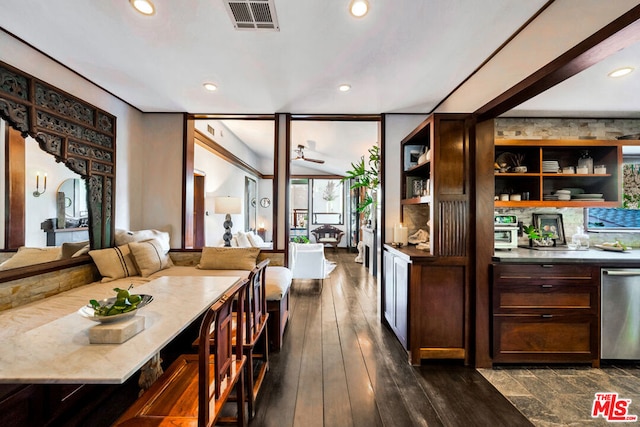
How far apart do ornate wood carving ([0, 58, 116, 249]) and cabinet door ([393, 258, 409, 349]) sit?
10.6ft

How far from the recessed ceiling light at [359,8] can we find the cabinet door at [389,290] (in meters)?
2.23

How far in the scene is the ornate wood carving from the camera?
203 cm

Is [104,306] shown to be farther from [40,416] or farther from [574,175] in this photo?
[574,175]

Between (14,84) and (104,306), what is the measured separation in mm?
2142

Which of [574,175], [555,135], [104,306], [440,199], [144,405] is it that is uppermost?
[555,135]

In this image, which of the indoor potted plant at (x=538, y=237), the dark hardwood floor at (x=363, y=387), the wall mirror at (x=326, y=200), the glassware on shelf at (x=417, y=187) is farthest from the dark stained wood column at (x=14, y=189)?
the wall mirror at (x=326, y=200)

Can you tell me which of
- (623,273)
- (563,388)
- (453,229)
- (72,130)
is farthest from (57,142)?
(623,273)

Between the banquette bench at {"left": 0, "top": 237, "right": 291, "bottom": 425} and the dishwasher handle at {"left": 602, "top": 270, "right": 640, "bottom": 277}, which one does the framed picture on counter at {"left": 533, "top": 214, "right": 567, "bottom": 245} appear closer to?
the dishwasher handle at {"left": 602, "top": 270, "right": 640, "bottom": 277}

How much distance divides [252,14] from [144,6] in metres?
→ 0.69

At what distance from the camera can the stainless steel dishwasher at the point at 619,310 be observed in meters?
2.23

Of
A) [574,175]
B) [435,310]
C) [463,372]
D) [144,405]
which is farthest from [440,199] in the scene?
[144,405]

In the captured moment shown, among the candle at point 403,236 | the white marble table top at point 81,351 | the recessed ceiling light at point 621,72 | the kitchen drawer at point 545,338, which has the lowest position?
the kitchen drawer at point 545,338

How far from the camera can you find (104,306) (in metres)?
1.23

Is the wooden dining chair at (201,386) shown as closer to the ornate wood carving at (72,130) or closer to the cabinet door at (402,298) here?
the cabinet door at (402,298)
